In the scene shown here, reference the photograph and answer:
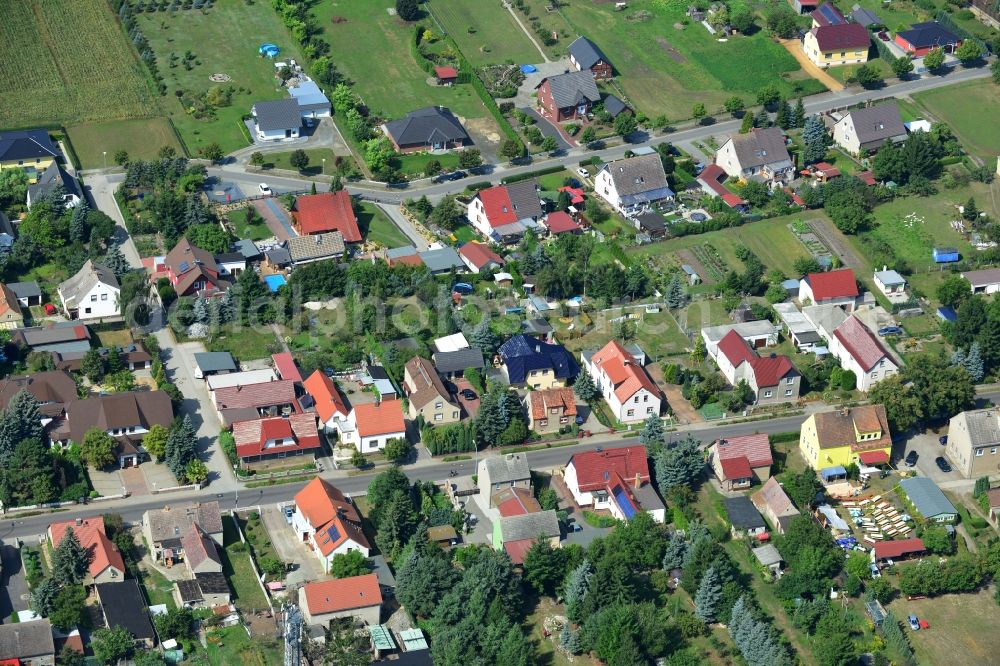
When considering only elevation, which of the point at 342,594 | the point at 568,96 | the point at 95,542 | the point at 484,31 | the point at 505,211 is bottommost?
the point at 484,31

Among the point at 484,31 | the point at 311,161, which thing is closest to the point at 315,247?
the point at 311,161

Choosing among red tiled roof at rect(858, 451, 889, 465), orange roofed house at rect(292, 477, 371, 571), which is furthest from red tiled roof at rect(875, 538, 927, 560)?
orange roofed house at rect(292, 477, 371, 571)

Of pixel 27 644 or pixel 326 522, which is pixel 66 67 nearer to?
pixel 326 522

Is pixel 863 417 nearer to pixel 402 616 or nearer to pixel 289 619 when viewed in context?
pixel 402 616

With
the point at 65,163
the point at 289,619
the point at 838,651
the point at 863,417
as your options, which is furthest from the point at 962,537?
the point at 65,163

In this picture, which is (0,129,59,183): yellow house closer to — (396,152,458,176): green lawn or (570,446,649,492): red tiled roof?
(396,152,458,176): green lawn

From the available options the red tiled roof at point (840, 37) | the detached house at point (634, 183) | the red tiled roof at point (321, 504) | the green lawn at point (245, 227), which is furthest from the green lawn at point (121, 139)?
the red tiled roof at point (840, 37)
